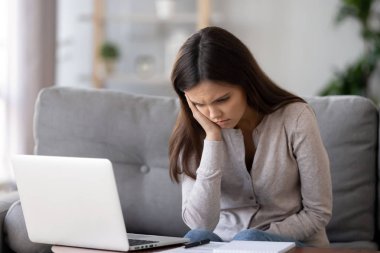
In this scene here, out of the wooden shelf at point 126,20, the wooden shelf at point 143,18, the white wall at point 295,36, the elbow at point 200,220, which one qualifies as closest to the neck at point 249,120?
the elbow at point 200,220

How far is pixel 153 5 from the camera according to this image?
507 centimetres

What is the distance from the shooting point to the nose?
194 cm

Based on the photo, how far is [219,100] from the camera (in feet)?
6.36

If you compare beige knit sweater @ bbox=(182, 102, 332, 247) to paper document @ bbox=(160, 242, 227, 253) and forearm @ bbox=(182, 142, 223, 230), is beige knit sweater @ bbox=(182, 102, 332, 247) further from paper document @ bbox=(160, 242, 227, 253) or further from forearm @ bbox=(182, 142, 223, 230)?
paper document @ bbox=(160, 242, 227, 253)

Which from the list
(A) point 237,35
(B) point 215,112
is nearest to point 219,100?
(B) point 215,112

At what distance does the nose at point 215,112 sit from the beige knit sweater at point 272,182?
105 mm

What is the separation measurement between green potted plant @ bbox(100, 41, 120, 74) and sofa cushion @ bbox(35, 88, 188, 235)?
7.46 ft

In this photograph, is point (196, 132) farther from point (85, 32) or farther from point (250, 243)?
point (85, 32)

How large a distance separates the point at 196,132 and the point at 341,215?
1.81 feet

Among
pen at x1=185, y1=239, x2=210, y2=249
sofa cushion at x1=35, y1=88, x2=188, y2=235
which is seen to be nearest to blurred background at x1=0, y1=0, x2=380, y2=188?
sofa cushion at x1=35, y1=88, x2=188, y2=235

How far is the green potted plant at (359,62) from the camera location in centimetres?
480

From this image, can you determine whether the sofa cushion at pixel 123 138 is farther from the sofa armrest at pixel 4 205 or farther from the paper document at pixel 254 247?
the paper document at pixel 254 247

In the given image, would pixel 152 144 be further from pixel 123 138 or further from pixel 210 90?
pixel 210 90

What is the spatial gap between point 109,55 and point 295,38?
3.94 ft
